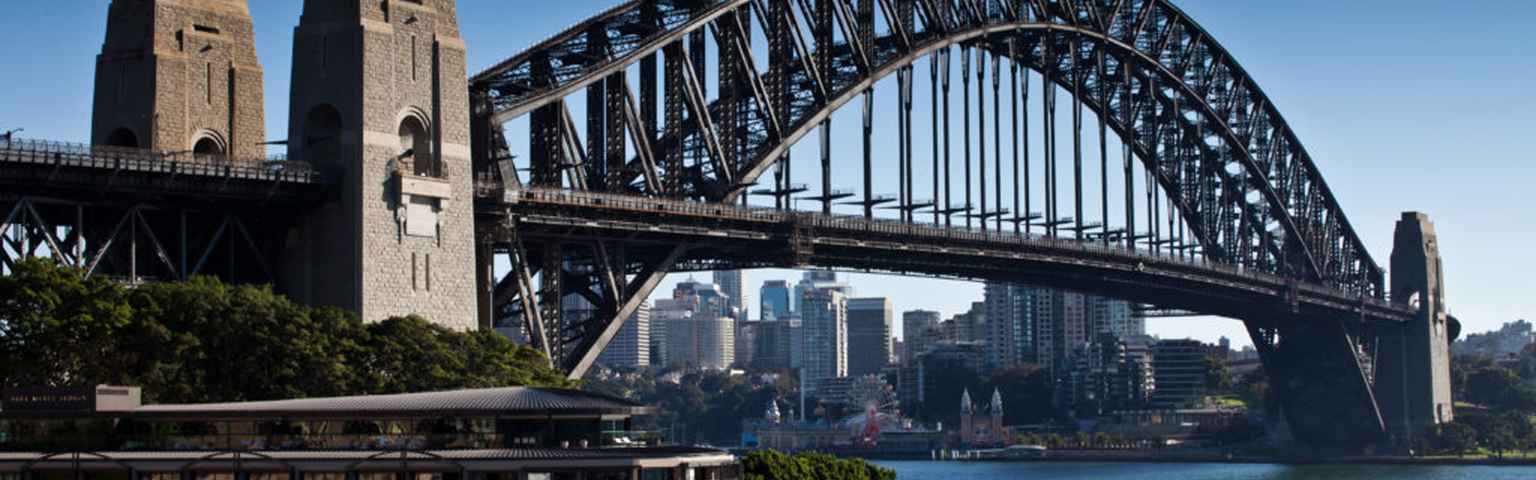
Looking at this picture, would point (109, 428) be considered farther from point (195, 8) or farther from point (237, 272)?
point (195, 8)

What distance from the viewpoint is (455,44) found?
292ft

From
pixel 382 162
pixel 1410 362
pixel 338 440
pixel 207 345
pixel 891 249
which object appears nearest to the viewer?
pixel 338 440

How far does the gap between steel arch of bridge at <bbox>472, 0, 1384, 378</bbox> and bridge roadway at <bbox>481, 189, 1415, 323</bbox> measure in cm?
212

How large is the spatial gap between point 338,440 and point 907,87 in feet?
228

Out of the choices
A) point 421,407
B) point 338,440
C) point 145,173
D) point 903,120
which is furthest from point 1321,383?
point 338,440

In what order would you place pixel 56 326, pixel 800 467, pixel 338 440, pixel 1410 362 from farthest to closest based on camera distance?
pixel 1410 362, pixel 800 467, pixel 56 326, pixel 338 440

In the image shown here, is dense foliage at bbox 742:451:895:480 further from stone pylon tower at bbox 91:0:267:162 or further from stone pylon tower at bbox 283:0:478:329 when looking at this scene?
stone pylon tower at bbox 91:0:267:162

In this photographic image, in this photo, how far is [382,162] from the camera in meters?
85.0

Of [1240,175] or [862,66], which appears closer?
[862,66]

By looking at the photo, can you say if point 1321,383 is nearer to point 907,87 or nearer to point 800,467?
point 907,87

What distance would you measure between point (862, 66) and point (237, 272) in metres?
41.6

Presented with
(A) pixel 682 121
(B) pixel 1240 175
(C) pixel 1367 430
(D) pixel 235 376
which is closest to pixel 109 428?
(D) pixel 235 376

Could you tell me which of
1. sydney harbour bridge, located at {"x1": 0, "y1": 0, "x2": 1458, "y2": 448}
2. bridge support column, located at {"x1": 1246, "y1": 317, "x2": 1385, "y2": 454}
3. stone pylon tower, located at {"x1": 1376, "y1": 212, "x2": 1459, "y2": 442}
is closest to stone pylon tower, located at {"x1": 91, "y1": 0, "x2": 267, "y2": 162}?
sydney harbour bridge, located at {"x1": 0, "y1": 0, "x2": 1458, "y2": 448}

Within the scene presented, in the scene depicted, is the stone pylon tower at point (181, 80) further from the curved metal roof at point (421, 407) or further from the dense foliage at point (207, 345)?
the curved metal roof at point (421, 407)
